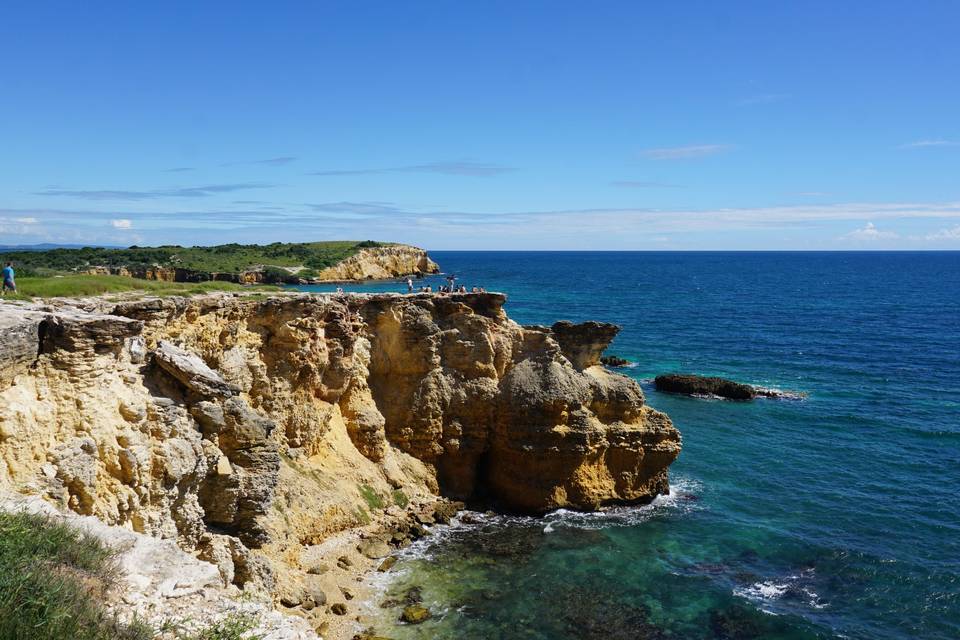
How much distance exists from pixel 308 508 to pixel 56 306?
1212 cm

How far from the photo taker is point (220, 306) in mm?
27031

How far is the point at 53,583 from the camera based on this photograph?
10.6m

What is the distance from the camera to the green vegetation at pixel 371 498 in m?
31.0

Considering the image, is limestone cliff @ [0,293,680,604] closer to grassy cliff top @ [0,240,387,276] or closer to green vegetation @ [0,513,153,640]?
green vegetation @ [0,513,153,640]

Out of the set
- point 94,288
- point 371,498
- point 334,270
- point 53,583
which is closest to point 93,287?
point 94,288

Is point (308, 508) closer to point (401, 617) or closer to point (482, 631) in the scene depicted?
point (401, 617)

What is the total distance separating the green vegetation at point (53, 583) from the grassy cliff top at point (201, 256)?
34.7 meters

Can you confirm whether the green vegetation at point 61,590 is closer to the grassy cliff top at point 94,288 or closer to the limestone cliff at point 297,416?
the limestone cliff at point 297,416

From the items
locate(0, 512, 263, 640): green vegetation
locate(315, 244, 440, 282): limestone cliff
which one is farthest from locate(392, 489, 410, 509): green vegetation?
locate(315, 244, 440, 282): limestone cliff

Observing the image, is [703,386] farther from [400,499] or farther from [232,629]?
[232,629]

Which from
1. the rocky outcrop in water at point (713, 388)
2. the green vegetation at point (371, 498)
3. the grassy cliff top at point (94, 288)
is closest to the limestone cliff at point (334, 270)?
the grassy cliff top at point (94, 288)

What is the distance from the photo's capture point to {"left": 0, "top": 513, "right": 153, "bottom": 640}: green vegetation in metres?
9.78

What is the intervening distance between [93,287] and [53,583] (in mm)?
20320

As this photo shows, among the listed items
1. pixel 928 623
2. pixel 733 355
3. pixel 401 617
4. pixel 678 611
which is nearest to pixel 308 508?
pixel 401 617
